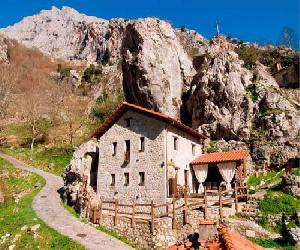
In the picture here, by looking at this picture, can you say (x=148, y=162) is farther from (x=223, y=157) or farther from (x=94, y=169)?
(x=94, y=169)

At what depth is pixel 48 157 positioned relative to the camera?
52812 mm

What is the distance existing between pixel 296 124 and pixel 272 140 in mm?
3196

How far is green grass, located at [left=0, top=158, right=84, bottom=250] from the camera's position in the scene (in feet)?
86.1

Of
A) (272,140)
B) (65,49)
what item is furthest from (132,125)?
(65,49)

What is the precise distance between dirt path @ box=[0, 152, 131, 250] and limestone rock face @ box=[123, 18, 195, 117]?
16.4 meters

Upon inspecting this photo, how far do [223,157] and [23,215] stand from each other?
19144 mm

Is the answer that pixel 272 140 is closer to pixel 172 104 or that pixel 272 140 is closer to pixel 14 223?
pixel 172 104

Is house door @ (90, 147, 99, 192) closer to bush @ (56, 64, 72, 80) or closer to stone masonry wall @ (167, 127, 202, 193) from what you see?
stone masonry wall @ (167, 127, 202, 193)

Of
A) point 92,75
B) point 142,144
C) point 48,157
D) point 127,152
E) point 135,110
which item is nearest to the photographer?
point 142,144

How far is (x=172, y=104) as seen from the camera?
163 feet

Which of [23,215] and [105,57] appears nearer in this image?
[23,215]

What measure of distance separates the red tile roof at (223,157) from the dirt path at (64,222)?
13.3m

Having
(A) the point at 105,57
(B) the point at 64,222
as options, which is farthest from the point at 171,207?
(A) the point at 105,57

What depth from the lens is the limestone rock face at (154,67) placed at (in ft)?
161
